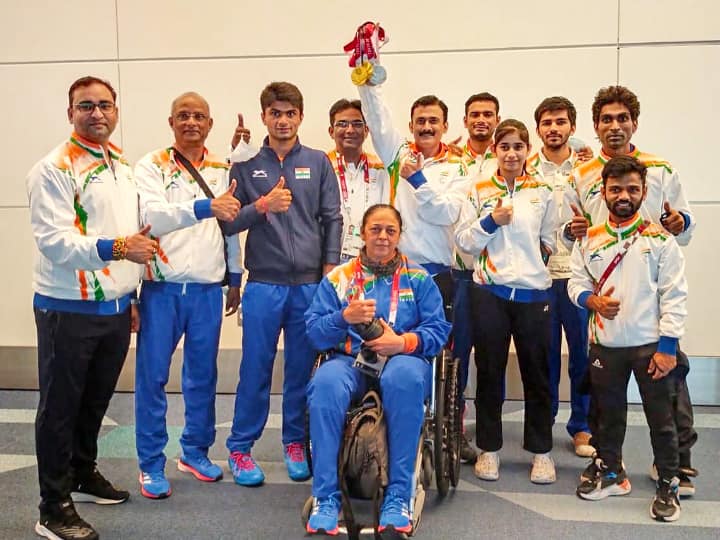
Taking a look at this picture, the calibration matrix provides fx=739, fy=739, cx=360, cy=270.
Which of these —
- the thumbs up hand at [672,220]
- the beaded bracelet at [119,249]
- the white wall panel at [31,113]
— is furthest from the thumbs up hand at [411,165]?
the white wall panel at [31,113]

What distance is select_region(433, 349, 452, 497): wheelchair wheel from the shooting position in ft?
9.09

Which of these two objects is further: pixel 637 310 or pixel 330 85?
pixel 330 85

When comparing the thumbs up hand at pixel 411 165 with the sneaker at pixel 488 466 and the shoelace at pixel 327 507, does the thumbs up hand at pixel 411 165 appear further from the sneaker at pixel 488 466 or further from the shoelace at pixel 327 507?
the shoelace at pixel 327 507

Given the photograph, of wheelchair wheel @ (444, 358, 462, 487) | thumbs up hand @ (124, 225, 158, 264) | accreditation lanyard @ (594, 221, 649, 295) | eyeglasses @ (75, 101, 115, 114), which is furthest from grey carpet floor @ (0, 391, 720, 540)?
eyeglasses @ (75, 101, 115, 114)

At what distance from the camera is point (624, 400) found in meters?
2.96

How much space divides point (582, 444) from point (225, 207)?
2052 millimetres

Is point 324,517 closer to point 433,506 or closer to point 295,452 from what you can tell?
point 433,506

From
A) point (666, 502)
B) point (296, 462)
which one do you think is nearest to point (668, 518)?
point (666, 502)

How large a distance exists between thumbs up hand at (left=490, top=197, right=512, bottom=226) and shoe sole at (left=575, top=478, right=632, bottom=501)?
1161mm

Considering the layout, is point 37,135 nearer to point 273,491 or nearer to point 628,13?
point 273,491

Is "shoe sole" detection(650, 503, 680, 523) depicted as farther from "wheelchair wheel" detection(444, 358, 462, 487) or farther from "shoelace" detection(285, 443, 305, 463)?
"shoelace" detection(285, 443, 305, 463)

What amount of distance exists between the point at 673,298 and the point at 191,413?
2035mm

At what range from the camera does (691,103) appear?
4.41m

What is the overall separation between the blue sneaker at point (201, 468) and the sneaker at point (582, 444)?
170 cm
